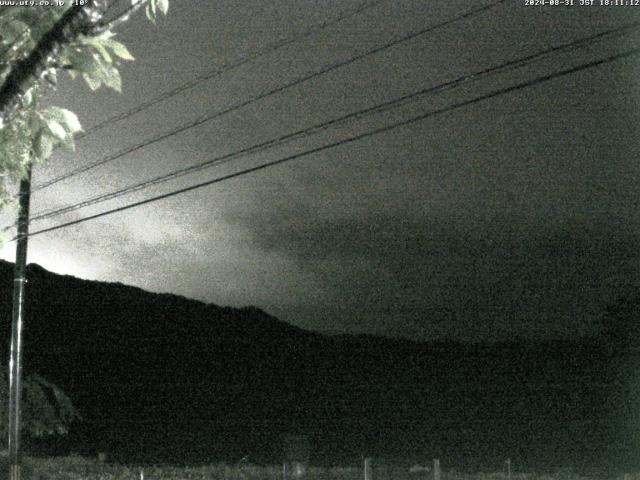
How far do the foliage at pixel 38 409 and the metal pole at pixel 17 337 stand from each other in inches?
251

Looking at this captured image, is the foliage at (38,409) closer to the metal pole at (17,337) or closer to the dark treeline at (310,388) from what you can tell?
the metal pole at (17,337)

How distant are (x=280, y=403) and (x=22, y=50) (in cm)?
6234

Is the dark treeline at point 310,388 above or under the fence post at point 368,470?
above

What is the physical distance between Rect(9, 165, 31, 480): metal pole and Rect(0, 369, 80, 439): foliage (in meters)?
6.38

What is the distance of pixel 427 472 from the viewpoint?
18938 mm

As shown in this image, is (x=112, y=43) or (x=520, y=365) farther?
(x=520, y=365)

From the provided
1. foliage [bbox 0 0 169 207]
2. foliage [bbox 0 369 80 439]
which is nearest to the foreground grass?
foliage [bbox 0 369 80 439]

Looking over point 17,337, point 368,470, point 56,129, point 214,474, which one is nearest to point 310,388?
point 214,474

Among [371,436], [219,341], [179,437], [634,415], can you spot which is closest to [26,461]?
[179,437]

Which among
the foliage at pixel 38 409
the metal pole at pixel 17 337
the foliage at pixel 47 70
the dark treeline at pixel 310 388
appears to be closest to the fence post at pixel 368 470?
the metal pole at pixel 17 337

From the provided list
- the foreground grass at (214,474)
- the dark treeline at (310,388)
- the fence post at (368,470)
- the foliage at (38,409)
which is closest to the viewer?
the fence post at (368,470)

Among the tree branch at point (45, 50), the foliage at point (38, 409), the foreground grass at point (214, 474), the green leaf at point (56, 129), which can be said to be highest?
the tree branch at point (45, 50)

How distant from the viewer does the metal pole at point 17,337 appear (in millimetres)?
18641

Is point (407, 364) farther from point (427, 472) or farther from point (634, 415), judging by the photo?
point (427, 472)
